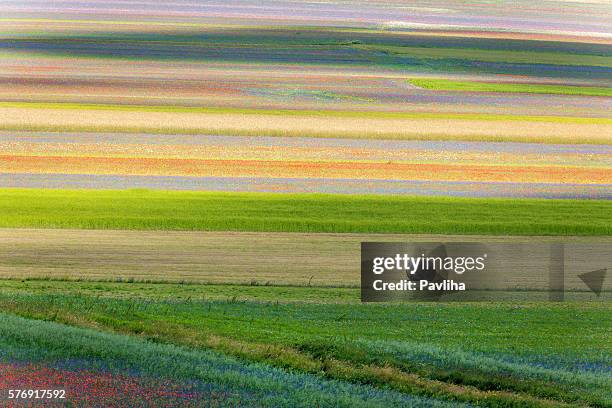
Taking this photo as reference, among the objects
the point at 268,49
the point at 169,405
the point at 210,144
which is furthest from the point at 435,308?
the point at 268,49

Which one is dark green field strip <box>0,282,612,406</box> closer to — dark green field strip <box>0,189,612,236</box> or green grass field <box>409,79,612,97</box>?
dark green field strip <box>0,189,612,236</box>

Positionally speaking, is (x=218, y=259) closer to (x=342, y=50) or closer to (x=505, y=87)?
(x=505, y=87)

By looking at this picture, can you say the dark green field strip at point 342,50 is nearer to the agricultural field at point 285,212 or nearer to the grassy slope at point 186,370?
the agricultural field at point 285,212

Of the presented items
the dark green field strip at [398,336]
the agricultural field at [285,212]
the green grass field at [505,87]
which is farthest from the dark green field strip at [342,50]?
the dark green field strip at [398,336]

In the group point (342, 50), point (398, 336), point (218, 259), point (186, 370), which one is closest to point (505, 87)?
point (342, 50)

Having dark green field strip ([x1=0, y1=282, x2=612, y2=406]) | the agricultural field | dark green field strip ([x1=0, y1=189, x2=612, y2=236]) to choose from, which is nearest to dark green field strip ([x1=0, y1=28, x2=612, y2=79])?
the agricultural field
